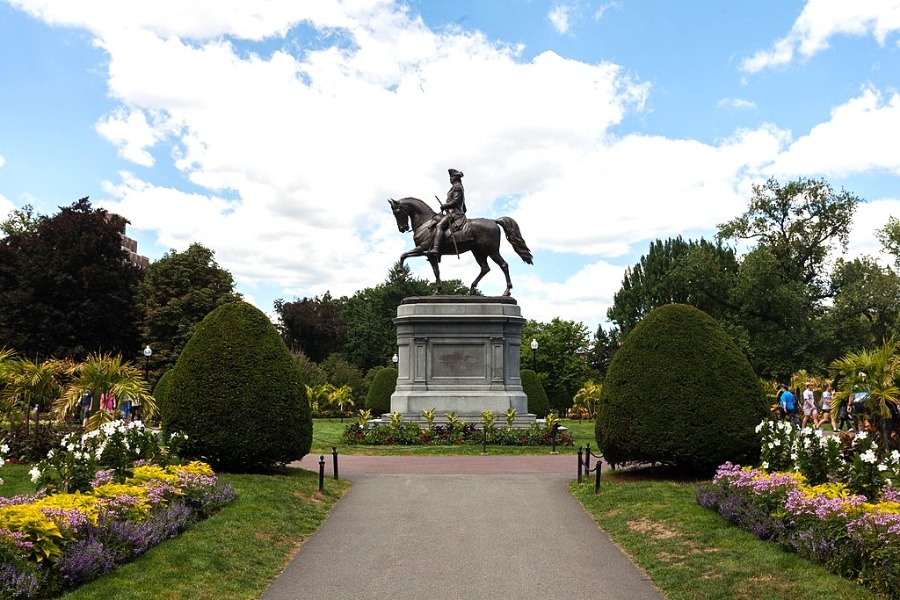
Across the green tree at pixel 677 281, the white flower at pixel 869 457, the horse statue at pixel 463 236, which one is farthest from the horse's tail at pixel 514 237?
the green tree at pixel 677 281

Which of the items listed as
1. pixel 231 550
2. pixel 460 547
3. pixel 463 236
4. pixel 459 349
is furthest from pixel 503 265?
pixel 231 550

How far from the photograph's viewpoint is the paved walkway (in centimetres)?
894

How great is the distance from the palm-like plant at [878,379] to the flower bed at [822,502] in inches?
181

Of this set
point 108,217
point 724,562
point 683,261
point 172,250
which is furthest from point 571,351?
point 724,562

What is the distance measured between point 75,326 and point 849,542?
50939 millimetres

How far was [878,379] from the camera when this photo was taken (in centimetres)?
1656

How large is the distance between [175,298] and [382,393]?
67.5 feet

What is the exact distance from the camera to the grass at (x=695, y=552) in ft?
26.7

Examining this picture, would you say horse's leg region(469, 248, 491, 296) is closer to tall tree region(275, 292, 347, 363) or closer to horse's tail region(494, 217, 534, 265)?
horse's tail region(494, 217, 534, 265)

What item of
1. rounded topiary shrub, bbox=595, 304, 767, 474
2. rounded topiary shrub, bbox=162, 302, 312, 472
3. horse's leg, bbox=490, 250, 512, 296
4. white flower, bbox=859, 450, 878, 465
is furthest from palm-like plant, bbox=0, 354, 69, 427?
white flower, bbox=859, 450, 878, 465

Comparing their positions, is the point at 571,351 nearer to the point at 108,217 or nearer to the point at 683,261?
the point at 683,261

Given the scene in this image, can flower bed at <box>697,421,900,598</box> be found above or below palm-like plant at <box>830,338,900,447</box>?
below

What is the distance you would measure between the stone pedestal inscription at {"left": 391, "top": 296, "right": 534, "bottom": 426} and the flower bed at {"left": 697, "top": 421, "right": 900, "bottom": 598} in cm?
1513

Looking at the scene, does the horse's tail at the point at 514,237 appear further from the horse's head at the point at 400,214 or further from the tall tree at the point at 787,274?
the tall tree at the point at 787,274
